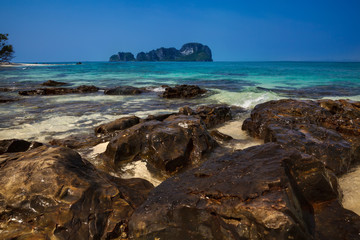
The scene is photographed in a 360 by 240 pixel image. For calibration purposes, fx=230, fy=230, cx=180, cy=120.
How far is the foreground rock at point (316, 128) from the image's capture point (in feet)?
12.8

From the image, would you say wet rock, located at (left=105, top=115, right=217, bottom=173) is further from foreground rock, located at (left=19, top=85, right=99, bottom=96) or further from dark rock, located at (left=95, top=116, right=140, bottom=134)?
foreground rock, located at (left=19, top=85, right=99, bottom=96)

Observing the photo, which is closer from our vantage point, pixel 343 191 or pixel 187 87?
pixel 343 191

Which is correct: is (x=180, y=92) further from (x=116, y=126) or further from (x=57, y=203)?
(x=57, y=203)

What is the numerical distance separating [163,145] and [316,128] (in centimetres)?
311

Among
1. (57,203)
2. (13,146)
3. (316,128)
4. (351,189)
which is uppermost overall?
(316,128)

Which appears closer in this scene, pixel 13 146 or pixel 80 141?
pixel 13 146

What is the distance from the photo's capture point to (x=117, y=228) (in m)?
2.32

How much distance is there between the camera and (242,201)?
2078 millimetres

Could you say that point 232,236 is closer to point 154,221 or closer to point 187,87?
point 154,221

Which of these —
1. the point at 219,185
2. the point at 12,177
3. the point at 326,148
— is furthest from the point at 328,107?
the point at 12,177

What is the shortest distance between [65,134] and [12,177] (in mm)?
4430

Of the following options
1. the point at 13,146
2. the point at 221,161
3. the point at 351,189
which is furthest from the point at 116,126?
the point at 351,189

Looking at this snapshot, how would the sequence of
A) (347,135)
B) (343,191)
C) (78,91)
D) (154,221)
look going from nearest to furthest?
(154,221) → (343,191) → (347,135) → (78,91)

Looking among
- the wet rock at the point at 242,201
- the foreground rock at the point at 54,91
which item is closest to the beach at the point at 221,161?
the wet rock at the point at 242,201
